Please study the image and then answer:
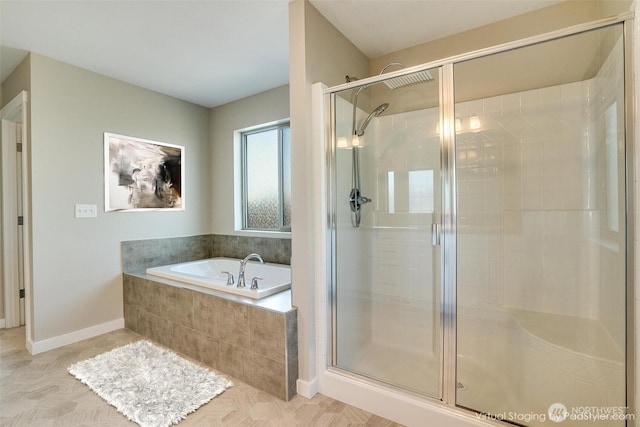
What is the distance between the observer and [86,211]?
9.18 ft

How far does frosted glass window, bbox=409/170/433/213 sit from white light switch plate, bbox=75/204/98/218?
2.87 meters

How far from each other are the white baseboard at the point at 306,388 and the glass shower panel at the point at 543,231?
86 centimetres

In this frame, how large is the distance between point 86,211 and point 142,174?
2.09 feet

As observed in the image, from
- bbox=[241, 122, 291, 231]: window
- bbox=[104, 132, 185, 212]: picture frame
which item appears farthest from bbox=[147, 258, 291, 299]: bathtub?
bbox=[104, 132, 185, 212]: picture frame

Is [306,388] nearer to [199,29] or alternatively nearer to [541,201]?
[541,201]

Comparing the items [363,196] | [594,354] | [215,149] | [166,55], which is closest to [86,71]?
[166,55]

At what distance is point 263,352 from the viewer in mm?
1959

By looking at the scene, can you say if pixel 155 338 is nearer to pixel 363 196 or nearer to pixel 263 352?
pixel 263 352

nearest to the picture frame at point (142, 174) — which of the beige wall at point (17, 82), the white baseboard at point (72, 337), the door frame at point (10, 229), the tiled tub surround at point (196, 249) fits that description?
the tiled tub surround at point (196, 249)

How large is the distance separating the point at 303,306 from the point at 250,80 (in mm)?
2335

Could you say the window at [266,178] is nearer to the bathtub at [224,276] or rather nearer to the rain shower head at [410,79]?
the bathtub at [224,276]

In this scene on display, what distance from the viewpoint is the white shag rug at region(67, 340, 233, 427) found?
1771mm

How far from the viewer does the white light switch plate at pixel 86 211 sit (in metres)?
2.75

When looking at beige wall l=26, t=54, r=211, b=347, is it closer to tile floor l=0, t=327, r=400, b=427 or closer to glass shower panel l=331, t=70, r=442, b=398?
tile floor l=0, t=327, r=400, b=427
